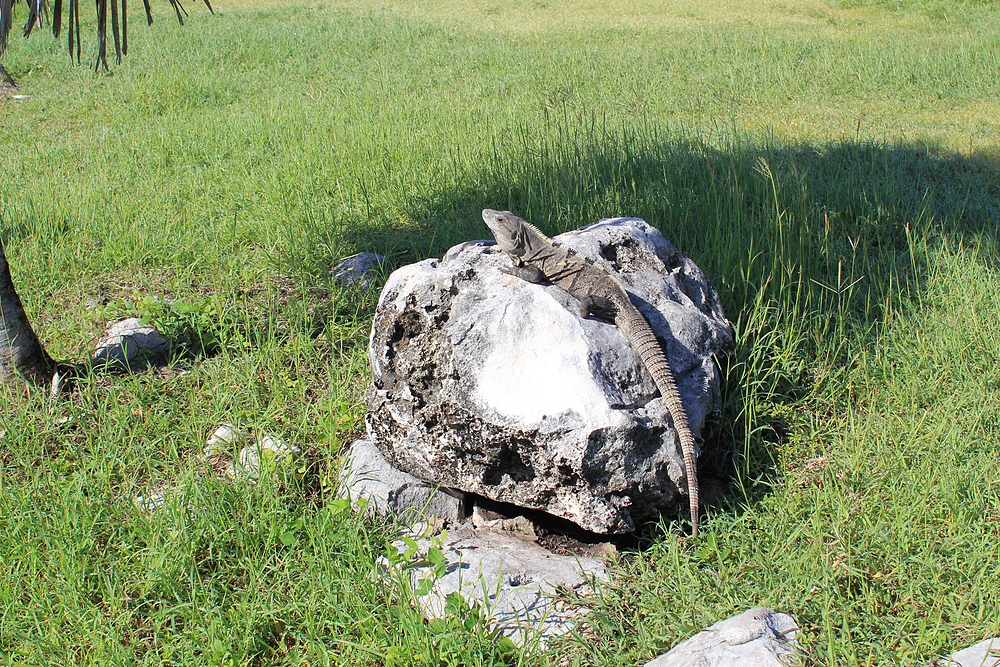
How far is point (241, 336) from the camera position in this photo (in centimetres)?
372

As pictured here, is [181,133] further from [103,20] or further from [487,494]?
[487,494]

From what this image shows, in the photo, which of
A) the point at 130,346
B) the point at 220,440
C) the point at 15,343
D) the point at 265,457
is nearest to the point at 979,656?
the point at 265,457

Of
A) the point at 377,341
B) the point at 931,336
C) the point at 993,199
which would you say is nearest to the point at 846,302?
the point at 931,336

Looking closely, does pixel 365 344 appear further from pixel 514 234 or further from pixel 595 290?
pixel 595 290

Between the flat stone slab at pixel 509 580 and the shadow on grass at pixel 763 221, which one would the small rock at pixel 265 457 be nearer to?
the flat stone slab at pixel 509 580

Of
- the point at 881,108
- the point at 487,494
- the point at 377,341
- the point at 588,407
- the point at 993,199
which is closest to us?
the point at 588,407

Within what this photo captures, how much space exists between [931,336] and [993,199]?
3.05 meters

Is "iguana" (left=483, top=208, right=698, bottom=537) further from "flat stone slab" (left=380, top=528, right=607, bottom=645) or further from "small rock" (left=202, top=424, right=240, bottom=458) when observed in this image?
"small rock" (left=202, top=424, right=240, bottom=458)

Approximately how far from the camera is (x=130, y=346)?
3758mm

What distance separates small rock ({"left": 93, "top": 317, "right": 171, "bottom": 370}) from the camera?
370 centimetres

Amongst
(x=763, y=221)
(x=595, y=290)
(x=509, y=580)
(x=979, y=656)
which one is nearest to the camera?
(x=979, y=656)

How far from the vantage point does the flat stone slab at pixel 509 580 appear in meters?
2.35

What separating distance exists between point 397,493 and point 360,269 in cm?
206

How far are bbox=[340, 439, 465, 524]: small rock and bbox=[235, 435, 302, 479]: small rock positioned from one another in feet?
0.91
